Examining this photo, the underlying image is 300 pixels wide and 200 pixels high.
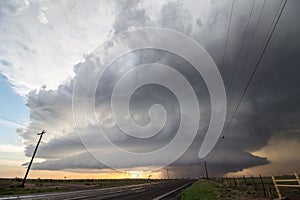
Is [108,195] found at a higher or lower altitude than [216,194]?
higher

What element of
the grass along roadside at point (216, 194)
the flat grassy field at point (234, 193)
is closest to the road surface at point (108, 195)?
the grass along roadside at point (216, 194)

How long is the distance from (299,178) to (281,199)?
109 inches

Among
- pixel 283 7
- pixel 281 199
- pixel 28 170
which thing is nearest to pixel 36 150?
pixel 28 170

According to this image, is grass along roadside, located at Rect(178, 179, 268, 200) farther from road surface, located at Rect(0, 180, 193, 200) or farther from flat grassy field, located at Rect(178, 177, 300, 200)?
road surface, located at Rect(0, 180, 193, 200)

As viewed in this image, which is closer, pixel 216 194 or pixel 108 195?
pixel 108 195

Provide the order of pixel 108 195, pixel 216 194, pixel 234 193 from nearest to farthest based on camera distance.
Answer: pixel 108 195, pixel 216 194, pixel 234 193

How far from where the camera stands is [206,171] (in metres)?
127

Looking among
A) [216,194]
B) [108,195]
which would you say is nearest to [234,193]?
[216,194]

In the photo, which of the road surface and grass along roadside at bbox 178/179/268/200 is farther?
the road surface

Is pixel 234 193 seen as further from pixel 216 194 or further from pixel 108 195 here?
pixel 108 195

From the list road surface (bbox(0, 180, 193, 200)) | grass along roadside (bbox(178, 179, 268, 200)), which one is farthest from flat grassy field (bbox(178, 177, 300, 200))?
road surface (bbox(0, 180, 193, 200))

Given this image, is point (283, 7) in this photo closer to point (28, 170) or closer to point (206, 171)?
point (28, 170)

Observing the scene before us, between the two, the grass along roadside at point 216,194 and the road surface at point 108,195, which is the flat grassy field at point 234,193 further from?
the road surface at point 108,195

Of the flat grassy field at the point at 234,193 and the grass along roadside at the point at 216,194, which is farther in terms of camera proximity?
the flat grassy field at the point at 234,193
